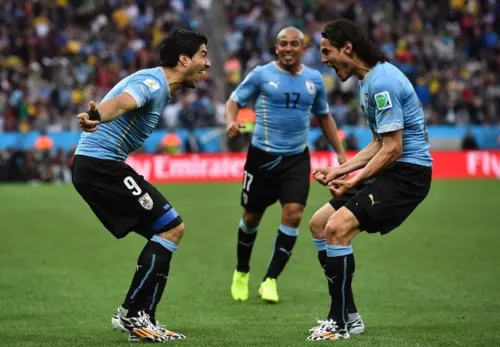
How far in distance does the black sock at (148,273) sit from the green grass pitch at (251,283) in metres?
0.34

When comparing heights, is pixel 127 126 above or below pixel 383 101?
Result: below

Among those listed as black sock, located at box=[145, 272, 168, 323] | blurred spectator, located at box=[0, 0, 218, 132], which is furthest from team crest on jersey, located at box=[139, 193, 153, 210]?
blurred spectator, located at box=[0, 0, 218, 132]

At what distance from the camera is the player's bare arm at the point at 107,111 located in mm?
6875

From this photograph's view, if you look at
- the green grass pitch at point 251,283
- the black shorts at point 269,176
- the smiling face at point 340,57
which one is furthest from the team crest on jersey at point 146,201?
the black shorts at point 269,176

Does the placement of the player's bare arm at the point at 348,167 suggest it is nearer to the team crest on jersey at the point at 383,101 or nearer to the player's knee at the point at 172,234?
the team crest on jersey at the point at 383,101

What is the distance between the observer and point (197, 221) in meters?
18.5

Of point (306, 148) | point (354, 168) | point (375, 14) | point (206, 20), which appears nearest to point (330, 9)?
point (375, 14)

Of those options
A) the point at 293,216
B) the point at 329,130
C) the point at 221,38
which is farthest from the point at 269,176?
the point at 221,38

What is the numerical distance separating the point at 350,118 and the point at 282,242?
20.4 meters

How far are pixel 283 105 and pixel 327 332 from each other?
363 centimetres

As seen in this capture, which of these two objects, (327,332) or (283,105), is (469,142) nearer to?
(283,105)

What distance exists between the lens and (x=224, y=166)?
94.8ft

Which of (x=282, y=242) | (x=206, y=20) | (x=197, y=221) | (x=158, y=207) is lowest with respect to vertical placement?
(x=197, y=221)

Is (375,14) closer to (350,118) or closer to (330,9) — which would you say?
(330,9)
